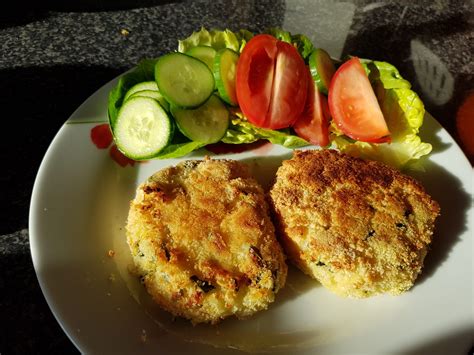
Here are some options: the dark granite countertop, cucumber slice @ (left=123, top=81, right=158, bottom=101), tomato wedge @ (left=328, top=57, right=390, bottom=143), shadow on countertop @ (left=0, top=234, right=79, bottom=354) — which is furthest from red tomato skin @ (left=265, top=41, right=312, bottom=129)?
shadow on countertop @ (left=0, top=234, right=79, bottom=354)

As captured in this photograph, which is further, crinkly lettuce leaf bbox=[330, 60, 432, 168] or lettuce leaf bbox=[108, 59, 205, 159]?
crinkly lettuce leaf bbox=[330, 60, 432, 168]

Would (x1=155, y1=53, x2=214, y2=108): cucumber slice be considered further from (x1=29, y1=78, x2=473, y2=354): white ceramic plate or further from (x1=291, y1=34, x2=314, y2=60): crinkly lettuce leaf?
(x1=291, y1=34, x2=314, y2=60): crinkly lettuce leaf

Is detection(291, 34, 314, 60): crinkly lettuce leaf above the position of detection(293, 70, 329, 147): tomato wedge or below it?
above

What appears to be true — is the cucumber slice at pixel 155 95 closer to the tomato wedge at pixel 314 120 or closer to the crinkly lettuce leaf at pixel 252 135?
the crinkly lettuce leaf at pixel 252 135

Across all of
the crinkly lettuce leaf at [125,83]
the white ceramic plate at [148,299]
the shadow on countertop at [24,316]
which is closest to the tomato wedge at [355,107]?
the white ceramic plate at [148,299]

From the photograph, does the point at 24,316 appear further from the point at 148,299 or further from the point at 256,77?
the point at 256,77

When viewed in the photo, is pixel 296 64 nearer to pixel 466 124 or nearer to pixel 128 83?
pixel 128 83
